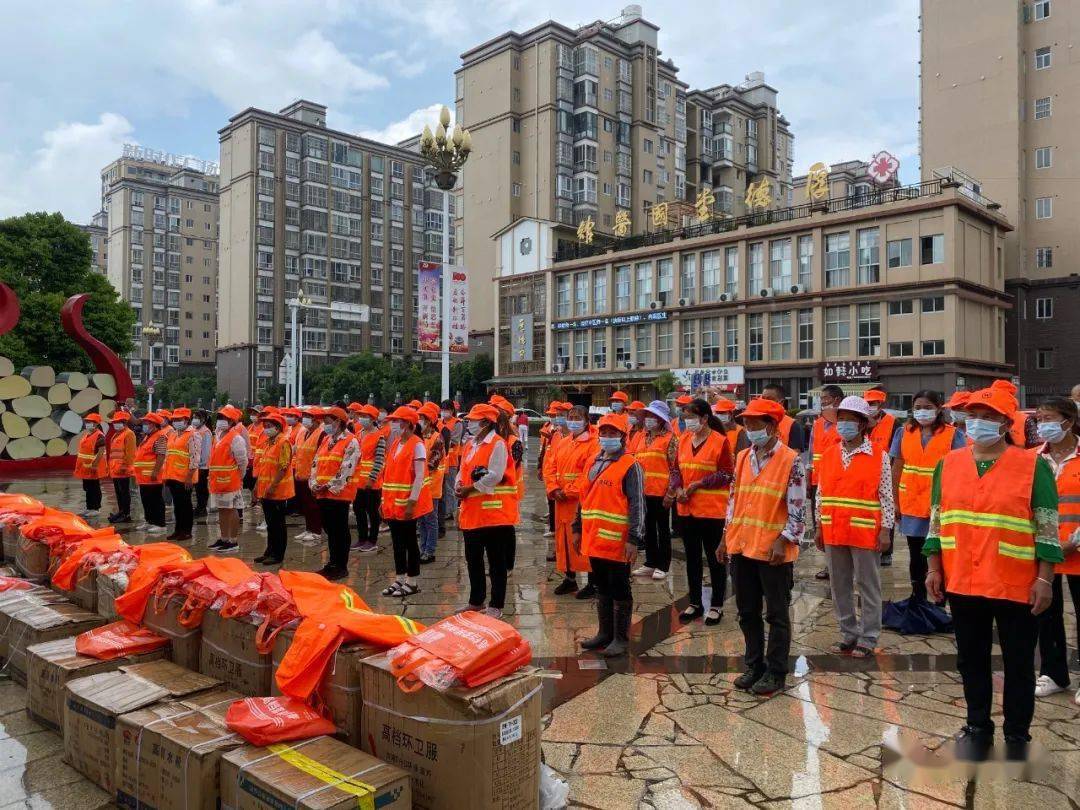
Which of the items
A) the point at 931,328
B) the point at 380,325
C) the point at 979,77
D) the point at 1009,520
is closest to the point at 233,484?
the point at 1009,520

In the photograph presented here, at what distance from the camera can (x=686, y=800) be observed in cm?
355

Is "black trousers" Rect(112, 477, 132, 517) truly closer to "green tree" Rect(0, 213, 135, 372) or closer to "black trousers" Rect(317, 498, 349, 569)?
"black trousers" Rect(317, 498, 349, 569)

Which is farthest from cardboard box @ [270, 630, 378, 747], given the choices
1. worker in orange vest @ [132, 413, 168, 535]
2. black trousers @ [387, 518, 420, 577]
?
worker in orange vest @ [132, 413, 168, 535]

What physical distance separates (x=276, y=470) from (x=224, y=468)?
1.13 meters

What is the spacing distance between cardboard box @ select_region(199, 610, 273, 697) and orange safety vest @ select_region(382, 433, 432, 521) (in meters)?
3.25

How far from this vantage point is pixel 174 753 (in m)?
3.08

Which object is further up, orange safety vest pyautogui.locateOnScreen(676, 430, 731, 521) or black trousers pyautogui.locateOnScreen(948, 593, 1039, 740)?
orange safety vest pyautogui.locateOnScreen(676, 430, 731, 521)

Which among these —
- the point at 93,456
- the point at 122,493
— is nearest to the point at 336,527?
the point at 122,493

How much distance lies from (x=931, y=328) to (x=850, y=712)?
111ft

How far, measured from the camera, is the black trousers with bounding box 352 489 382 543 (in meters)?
10.1

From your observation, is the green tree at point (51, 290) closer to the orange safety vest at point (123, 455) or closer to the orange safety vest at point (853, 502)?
the orange safety vest at point (123, 455)

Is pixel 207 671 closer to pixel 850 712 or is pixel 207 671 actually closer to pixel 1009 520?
pixel 850 712

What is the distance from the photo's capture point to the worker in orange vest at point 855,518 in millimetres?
5531

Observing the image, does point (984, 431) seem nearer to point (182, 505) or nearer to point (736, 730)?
point (736, 730)
